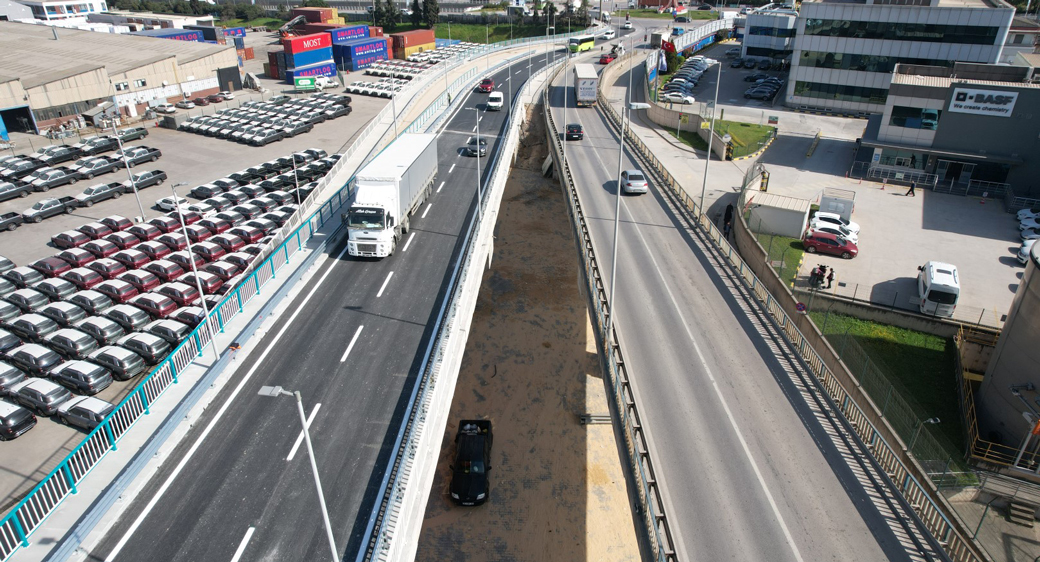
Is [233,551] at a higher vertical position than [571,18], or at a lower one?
lower

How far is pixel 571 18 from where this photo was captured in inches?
5335

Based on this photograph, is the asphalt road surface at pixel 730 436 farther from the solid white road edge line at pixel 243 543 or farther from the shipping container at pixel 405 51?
the shipping container at pixel 405 51

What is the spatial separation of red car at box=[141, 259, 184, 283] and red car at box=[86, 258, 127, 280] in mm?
1807

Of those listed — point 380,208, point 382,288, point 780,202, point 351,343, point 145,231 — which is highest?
point 380,208

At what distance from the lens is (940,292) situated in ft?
105

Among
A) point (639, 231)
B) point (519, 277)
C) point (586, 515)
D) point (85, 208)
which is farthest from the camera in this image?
point (85, 208)

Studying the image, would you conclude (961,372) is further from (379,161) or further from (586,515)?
(379,161)

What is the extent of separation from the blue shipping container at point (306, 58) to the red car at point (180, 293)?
2829 inches

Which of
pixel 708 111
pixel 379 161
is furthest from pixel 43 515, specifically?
pixel 708 111

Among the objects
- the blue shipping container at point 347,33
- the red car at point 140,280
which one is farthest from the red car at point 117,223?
the blue shipping container at point 347,33

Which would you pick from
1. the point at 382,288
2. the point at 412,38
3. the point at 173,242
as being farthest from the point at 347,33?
the point at 382,288

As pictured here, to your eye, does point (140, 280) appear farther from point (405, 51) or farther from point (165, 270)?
point (405, 51)

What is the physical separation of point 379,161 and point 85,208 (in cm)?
3213

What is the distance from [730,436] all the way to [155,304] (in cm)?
3062
